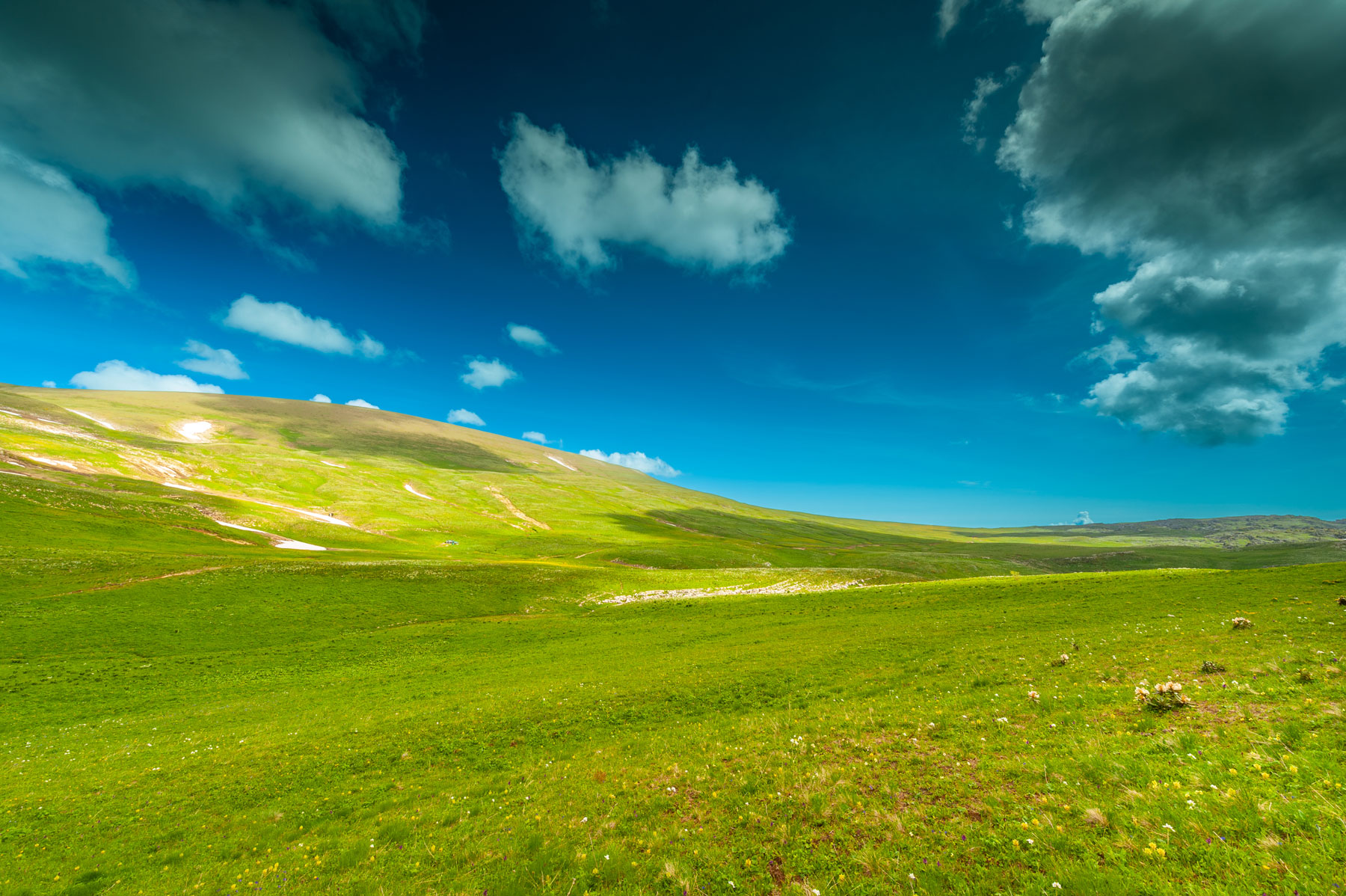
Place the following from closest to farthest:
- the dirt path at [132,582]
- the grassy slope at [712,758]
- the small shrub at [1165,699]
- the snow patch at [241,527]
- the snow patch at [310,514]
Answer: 1. the grassy slope at [712,758]
2. the small shrub at [1165,699]
3. the dirt path at [132,582]
4. the snow patch at [241,527]
5. the snow patch at [310,514]

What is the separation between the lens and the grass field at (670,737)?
8.50 m

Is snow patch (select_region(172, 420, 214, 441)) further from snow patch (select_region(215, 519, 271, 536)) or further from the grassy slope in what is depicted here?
the grassy slope

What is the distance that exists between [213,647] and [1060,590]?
70491 millimetres

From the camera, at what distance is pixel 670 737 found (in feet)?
54.9

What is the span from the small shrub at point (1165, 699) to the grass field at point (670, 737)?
0.44 m

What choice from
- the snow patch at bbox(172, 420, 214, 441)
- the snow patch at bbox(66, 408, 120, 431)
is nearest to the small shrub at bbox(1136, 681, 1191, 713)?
the snow patch at bbox(172, 420, 214, 441)

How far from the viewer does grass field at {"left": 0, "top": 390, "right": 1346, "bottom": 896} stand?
27.9ft

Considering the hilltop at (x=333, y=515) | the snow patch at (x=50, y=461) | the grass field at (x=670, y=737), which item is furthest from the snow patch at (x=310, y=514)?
the grass field at (x=670, y=737)

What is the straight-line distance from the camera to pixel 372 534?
104 meters

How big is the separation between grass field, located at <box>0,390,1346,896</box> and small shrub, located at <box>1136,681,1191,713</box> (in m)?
0.44

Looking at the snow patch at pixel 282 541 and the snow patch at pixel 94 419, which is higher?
the snow patch at pixel 94 419

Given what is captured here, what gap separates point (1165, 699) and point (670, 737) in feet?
50.2

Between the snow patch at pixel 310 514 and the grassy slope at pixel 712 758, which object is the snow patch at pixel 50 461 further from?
the grassy slope at pixel 712 758

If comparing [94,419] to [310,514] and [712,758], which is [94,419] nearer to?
[310,514]
